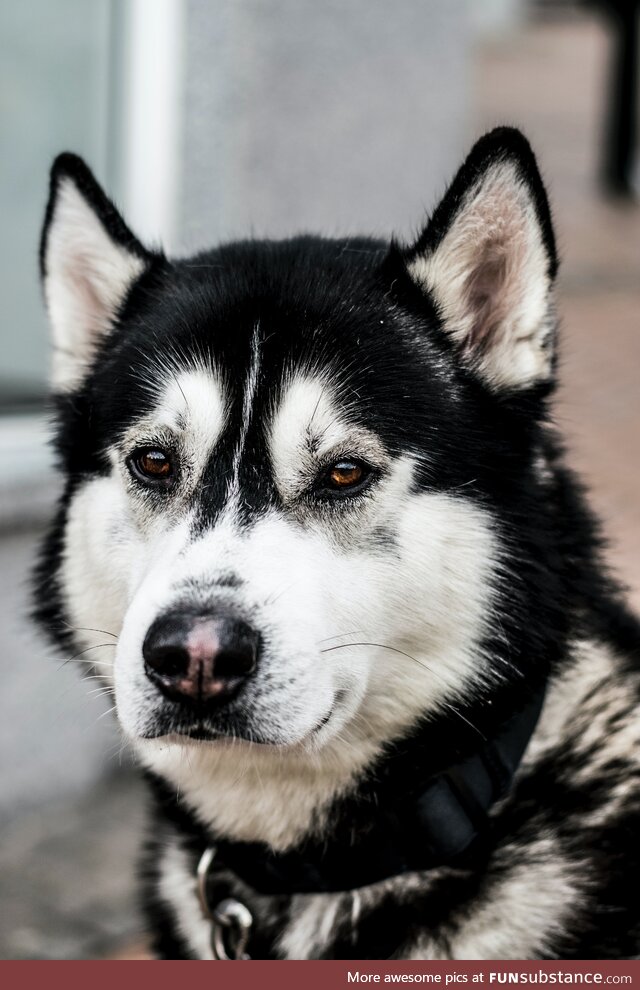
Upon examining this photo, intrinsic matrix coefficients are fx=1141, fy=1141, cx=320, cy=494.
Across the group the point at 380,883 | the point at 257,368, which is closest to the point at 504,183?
the point at 257,368

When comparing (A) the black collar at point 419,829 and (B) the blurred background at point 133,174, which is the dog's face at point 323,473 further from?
(B) the blurred background at point 133,174

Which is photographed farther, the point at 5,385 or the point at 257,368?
the point at 5,385

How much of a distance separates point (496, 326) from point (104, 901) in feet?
9.03

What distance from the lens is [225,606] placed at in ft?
6.46

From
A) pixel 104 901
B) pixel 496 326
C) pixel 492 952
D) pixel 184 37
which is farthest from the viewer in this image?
pixel 184 37

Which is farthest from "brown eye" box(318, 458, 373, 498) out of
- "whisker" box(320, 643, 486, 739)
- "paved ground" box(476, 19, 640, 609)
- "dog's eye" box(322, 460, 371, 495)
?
"paved ground" box(476, 19, 640, 609)

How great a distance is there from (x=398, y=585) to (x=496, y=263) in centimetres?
71

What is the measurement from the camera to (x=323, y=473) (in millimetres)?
2248

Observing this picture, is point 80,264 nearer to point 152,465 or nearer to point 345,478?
point 152,465

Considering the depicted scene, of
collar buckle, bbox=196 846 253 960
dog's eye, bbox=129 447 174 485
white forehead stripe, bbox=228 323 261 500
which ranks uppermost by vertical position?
white forehead stripe, bbox=228 323 261 500

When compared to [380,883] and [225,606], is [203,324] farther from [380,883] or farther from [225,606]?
[380,883]

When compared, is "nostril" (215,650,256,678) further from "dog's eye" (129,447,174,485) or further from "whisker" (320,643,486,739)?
"dog's eye" (129,447,174,485)

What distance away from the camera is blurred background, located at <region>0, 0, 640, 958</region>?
4344 mm

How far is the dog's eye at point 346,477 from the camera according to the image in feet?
7.36
